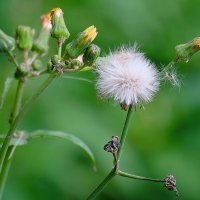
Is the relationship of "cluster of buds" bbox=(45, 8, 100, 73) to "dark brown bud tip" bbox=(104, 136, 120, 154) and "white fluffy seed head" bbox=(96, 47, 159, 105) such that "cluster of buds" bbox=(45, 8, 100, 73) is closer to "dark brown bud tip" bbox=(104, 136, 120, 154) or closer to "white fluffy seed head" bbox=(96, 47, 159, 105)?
"white fluffy seed head" bbox=(96, 47, 159, 105)

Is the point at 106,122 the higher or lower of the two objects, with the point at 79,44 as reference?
lower

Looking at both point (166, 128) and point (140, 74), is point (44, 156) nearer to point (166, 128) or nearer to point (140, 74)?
point (166, 128)

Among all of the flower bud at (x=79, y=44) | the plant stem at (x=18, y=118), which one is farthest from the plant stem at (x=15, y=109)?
the flower bud at (x=79, y=44)

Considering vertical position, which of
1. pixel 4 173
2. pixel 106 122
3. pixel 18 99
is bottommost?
pixel 106 122

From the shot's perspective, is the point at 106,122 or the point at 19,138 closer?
the point at 19,138

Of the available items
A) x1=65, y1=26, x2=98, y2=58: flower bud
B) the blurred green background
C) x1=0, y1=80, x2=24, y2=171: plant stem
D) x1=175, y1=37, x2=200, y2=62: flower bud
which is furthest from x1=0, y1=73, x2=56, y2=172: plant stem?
the blurred green background

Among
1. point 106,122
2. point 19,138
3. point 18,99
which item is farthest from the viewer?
point 106,122

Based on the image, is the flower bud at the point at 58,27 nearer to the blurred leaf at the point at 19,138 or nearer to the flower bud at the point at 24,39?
the flower bud at the point at 24,39

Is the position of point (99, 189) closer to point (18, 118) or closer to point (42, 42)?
point (18, 118)

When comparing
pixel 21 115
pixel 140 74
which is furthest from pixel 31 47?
pixel 140 74

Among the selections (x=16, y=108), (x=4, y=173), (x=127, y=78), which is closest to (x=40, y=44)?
(x=16, y=108)
